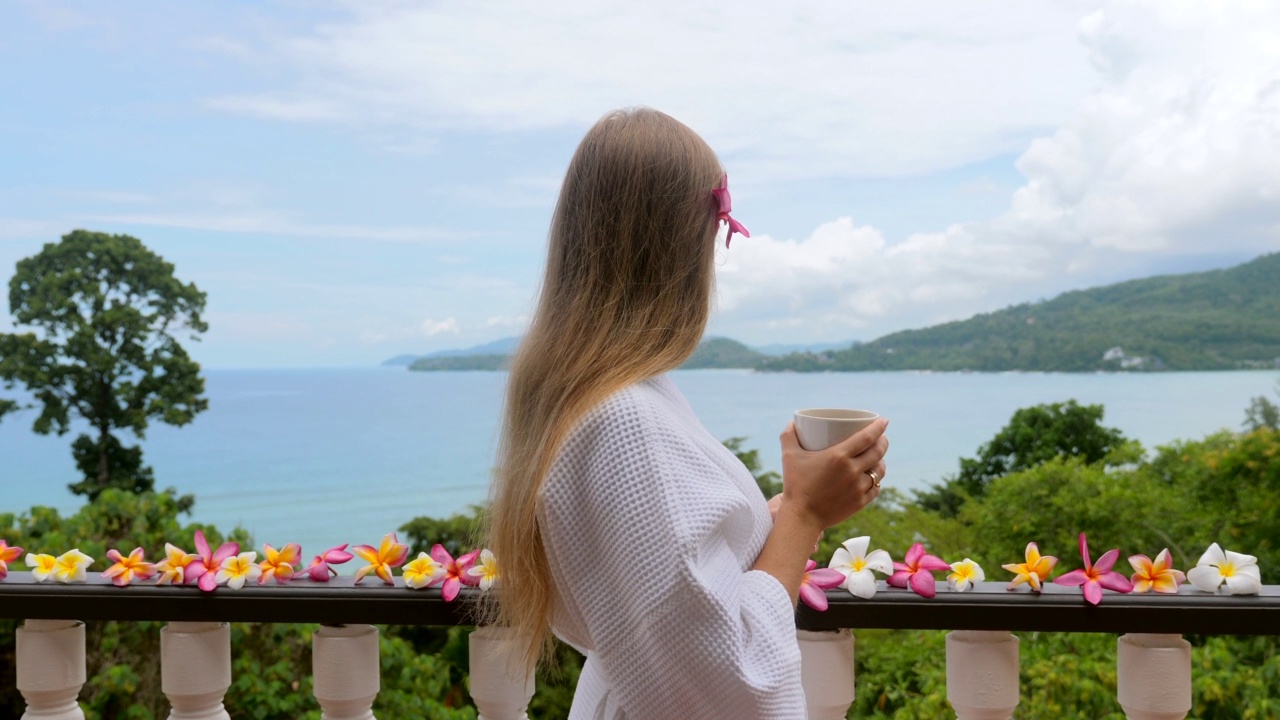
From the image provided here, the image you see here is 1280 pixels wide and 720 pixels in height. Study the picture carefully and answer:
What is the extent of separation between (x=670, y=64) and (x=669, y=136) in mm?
39781

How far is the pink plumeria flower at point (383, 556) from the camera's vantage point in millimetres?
1502

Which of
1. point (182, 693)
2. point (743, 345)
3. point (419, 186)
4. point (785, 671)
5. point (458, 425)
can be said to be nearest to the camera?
point (785, 671)

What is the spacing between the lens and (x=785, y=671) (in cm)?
109

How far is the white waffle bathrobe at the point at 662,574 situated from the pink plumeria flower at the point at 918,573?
34 centimetres

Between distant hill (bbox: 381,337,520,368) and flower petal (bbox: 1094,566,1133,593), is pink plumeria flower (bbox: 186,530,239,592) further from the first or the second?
flower petal (bbox: 1094,566,1133,593)

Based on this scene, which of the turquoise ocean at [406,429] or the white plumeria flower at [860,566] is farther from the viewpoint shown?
the turquoise ocean at [406,429]

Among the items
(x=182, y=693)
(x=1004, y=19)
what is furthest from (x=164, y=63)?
(x=182, y=693)

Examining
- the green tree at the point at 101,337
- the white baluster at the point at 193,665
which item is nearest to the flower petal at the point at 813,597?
the white baluster at the point at 193,665

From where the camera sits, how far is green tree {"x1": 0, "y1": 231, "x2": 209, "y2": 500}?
1841cm

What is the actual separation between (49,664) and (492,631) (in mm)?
696

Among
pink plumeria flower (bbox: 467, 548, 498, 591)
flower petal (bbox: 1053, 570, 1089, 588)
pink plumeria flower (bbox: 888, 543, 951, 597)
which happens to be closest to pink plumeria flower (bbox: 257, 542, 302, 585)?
pink plumeria flower (bbox: 467, 548, 498, 591)

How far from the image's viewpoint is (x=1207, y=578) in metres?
1.41

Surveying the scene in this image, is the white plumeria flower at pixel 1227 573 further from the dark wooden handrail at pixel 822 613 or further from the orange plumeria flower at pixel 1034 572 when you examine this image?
the orange plumeria flower at pixel 1034 572

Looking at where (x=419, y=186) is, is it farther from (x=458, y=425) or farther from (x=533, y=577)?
(x=533, y=577)
